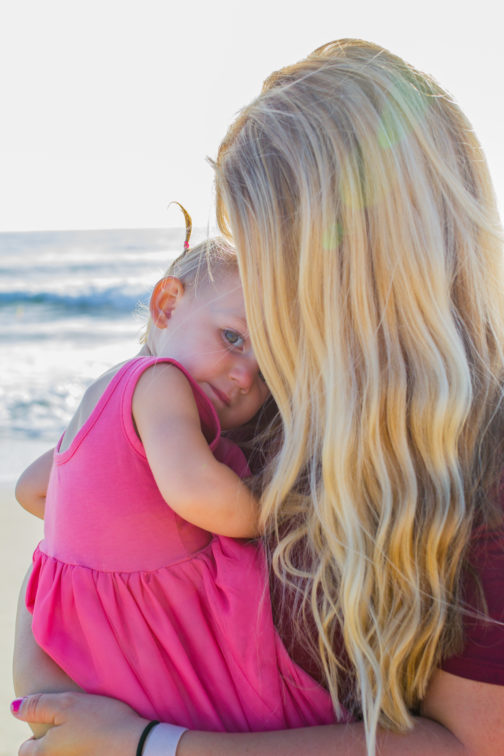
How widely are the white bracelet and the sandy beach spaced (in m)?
1.68

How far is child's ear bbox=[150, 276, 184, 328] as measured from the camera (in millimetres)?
2152

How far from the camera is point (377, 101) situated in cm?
153

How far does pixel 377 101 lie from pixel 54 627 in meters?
1.31

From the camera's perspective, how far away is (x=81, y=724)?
1523mm

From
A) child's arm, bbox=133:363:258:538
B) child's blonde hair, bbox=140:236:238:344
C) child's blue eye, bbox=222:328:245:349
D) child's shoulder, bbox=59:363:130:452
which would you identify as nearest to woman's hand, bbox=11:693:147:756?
child's arm, bbox=133:363:258:538

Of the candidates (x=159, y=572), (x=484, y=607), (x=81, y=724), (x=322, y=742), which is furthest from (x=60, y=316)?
(x=484, y=607)

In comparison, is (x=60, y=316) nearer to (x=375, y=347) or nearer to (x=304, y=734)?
(x=375, y=347)

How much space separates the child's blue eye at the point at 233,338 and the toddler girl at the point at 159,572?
0.81 ft

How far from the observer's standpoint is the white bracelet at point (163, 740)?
1.42 metres

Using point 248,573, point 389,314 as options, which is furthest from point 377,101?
point 248,573

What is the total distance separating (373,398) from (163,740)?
0.75m

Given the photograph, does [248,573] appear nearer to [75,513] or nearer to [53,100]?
[75,513]

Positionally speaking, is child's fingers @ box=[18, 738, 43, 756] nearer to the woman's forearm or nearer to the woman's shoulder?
the woman's forearm

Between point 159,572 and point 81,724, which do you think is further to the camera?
point 159,572
